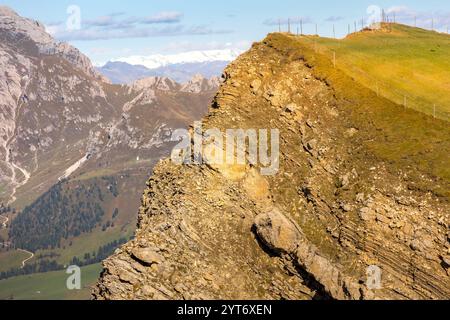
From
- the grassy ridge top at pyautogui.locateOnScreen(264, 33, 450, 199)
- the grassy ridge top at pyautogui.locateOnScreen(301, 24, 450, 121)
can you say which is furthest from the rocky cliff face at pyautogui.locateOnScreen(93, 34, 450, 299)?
the grassy ridge top at pyautogui.locateOnScreen(301, 24, 450, 121)

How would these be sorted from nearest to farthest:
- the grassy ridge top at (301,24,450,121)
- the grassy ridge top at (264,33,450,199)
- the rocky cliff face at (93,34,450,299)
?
the rocky cliff face at (93,34,450,299), the grassy ridge top at (264,33,450,199), the grassy ridge top at (301,24,450,121)

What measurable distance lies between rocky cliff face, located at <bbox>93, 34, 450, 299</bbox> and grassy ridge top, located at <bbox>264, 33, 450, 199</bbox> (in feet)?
0.59

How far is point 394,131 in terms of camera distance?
6519 cm

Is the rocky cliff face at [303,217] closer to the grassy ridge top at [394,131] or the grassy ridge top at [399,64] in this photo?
the grassy ridge top at [394,131]

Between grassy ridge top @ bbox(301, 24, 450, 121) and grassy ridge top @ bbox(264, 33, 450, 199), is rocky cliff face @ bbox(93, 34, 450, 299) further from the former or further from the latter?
grassy ridge top @ bbox(301, 24, 450, 121)

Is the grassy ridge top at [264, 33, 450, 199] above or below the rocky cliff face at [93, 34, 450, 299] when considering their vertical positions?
above

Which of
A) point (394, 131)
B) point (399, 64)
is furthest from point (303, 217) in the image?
point (399, 64)

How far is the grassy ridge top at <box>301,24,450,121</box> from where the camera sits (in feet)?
250

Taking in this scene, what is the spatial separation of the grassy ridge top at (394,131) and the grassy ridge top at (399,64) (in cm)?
378

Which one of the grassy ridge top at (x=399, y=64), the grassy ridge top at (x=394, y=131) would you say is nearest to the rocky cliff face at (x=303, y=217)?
the grassy ridge top at (x=394, y=131)

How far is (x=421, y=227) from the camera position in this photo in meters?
56.5

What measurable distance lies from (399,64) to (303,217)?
39.5 metres
